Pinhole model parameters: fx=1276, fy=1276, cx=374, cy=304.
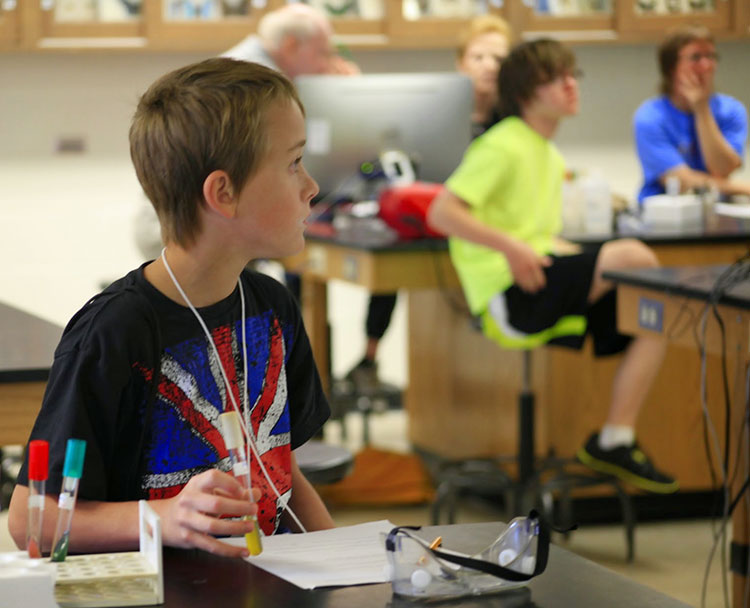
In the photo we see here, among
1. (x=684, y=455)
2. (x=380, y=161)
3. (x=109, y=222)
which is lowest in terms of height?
(x=684, y=455)

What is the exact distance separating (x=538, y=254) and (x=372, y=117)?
2.90ft

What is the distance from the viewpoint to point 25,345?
1.89m

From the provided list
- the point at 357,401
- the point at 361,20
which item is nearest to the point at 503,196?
the point at 357,401

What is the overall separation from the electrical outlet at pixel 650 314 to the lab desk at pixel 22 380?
4.37 ft

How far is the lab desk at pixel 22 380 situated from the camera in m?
1.72

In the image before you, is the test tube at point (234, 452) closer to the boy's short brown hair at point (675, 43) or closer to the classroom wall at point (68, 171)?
the boy's short brown hair at point (675, 43)

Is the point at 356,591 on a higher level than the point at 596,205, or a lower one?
higher

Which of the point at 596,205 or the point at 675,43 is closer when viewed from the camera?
the point at 596,205

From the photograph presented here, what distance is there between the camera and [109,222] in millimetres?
5582

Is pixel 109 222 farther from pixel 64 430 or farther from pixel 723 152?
pixel 64 430

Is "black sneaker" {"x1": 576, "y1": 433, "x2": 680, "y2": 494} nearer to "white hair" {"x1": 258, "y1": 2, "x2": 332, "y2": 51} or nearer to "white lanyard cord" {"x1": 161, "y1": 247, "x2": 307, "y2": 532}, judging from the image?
"white hair" {"x1": 258, "y1": 2, "x2": 332, "y2": 51}

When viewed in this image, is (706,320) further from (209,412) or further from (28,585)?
(28,585)

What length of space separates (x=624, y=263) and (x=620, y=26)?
2.70m

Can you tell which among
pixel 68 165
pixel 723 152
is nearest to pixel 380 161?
pixel 723 152
